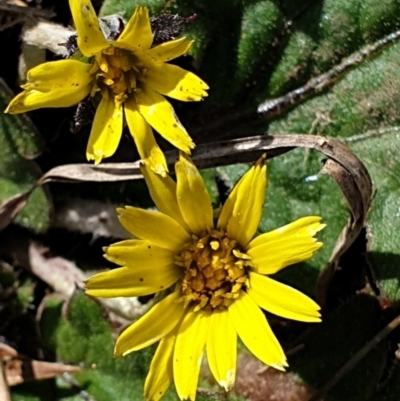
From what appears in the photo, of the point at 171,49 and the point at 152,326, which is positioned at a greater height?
the point at 171,49

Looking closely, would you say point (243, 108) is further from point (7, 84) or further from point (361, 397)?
point (361, 397)

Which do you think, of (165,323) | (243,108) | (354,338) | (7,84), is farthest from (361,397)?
(7,84)

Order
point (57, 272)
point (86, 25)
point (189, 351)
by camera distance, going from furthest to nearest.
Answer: point (57, 272)
point (189, 351)
point (86, 25)

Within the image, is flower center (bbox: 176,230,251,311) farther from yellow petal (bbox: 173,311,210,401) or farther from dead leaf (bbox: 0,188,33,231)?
dead leaf (bbox: 0,188,33,231)

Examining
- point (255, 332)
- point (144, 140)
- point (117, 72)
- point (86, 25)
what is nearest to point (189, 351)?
point (255, 332)

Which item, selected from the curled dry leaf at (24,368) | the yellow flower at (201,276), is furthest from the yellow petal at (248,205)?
the curled dry leaf at (24,368)

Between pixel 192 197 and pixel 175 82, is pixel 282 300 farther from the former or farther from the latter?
pixel 175 82

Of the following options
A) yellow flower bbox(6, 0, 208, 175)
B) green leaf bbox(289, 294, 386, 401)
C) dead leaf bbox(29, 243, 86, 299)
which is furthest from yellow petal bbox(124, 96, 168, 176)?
green leaf bbox(289, 294, 386, 401)

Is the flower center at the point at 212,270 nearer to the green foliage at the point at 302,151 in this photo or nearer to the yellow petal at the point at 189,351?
the yellow petal at the point at 189,351
